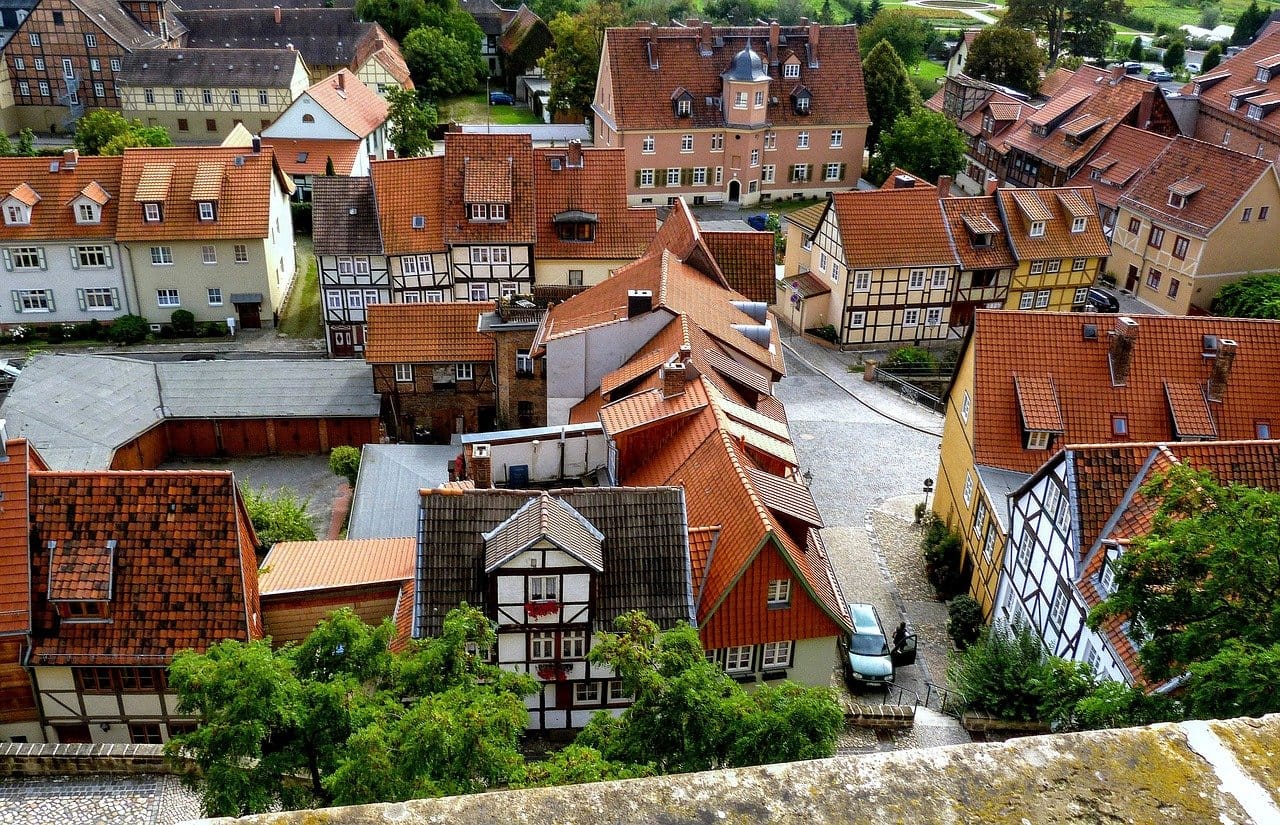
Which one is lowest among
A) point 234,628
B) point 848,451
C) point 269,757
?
point 848,451

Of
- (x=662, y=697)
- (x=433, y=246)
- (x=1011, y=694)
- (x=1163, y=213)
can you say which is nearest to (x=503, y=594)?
(x=662, y=697)

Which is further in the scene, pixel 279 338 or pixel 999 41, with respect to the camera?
pixel 999 41

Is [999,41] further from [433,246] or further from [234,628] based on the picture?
[234,628]

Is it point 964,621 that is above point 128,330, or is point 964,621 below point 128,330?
below

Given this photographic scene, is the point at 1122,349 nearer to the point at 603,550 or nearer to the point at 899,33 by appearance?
the point at 603,550

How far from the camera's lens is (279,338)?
56.9 m

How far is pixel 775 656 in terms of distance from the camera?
29734 mm

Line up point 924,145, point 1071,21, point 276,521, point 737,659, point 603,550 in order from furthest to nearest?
point 1071,21 → point 924,145 → point 276,521 → point 737,659 → point 603,550

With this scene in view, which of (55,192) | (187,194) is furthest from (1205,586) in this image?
(55,192)

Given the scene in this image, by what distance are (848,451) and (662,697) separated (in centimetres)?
2855

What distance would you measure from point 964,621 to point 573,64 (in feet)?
221

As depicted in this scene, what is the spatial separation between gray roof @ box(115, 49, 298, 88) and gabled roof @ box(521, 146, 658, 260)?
4091 cm

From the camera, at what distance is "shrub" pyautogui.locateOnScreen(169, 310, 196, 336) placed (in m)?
56.2

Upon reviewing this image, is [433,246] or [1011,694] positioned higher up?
[433,246]
